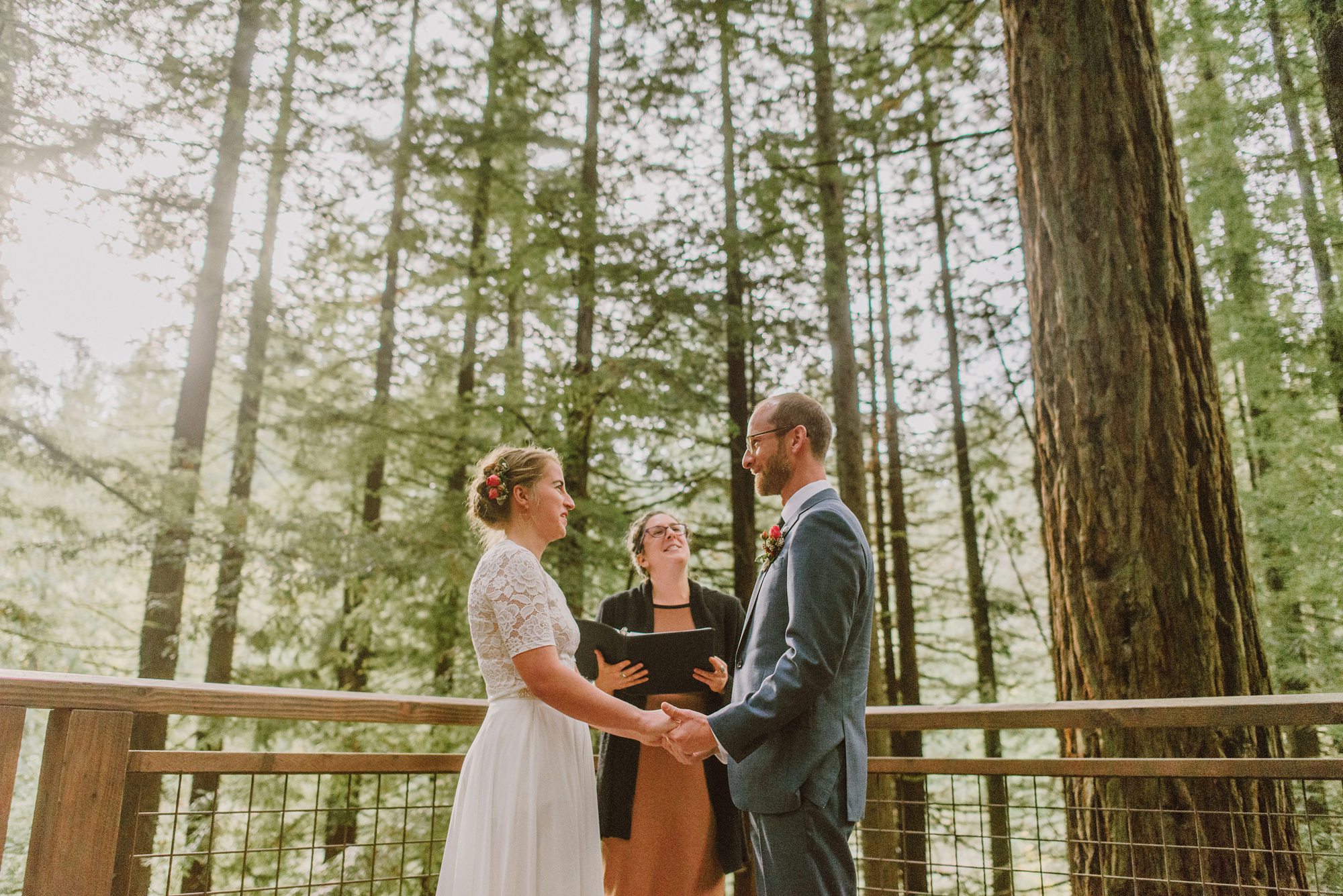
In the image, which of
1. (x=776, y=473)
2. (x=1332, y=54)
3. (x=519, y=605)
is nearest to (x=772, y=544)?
(x=776, y=473)

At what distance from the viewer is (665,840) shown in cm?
304

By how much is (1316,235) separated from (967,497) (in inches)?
215

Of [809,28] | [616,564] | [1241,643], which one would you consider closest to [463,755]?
[1241,643]

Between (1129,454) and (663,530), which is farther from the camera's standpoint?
(663,530)

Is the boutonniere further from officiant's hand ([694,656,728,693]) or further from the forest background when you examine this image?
the forest background

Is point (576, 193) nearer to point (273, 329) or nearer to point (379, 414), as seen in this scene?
point (379, 414)

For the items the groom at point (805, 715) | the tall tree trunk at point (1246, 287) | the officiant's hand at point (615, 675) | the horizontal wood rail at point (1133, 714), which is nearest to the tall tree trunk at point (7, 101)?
the officiant's hand at point (615, 675)

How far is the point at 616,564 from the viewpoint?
820 centimetres

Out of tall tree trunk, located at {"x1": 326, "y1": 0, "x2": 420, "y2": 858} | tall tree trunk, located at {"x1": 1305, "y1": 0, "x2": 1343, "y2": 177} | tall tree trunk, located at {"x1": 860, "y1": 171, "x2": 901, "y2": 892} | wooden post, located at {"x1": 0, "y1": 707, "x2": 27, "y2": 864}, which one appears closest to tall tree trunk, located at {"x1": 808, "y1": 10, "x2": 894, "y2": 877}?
tall tree trunk, located at {"x1": 860, "y1": 171, "x2": 901, "y2": 892}

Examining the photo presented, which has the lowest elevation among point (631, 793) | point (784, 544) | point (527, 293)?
point (631, 793)

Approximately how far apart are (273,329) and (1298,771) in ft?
36.1

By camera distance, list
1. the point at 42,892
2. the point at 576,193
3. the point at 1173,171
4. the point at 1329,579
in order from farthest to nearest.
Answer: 1. the point at 576,193
2. the point at 1329,579
3. the point at 1173,171
4. the point at 42,892

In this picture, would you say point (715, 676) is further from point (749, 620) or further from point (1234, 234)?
point (1234, 234)

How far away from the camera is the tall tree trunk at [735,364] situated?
30.7ft
